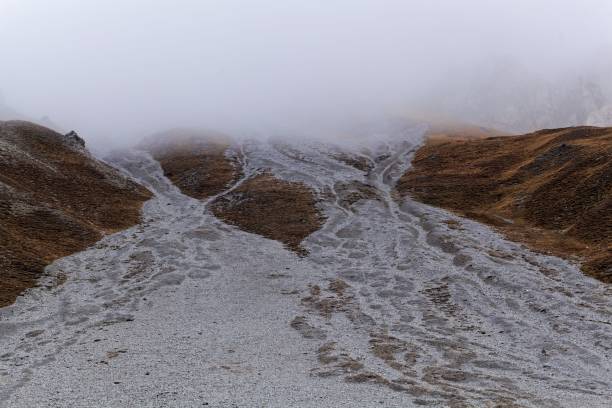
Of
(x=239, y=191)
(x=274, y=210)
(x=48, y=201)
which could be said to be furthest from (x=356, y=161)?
(x=48, y=201)

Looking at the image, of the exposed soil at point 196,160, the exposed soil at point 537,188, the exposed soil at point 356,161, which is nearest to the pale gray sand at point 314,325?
the exposed soil at point 537,188

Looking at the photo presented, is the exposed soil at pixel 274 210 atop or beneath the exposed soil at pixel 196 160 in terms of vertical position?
beneath

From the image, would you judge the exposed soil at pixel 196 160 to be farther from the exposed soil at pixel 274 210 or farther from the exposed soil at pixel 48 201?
the exposed soil at pixel 48 201

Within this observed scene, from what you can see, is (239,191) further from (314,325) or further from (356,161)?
(314,325)

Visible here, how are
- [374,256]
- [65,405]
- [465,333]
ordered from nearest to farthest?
[65,405] → [465,333] → [374,256]

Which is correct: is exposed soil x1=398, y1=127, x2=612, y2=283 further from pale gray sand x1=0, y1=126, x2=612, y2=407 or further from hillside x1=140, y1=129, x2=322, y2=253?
hillside x1=140, y1=129, x2=322, y2=253

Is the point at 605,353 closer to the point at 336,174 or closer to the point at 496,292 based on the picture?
the point at 496,292

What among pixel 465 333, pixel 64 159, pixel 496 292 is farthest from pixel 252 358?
pixel 64 159

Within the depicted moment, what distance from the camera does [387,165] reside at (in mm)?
129000

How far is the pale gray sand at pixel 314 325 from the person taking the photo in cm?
2555

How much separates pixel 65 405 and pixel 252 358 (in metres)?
11.3

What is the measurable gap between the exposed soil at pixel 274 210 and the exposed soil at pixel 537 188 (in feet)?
70.0

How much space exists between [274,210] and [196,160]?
52086 millimetres

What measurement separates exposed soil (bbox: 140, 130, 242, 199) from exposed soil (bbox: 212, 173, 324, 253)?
8.66 metres
